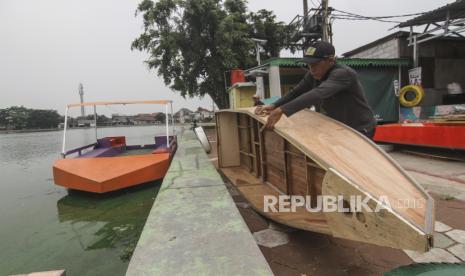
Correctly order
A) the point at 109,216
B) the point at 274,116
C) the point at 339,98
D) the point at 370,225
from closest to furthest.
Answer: the point at 370,225 → the point at 274,116 → the point at 339,98 → the point at 109,216

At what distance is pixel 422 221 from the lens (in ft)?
5.36

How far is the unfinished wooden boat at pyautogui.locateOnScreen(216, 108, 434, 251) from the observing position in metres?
1.67

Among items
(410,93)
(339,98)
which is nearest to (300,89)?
(339,98)

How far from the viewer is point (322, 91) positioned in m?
2.21

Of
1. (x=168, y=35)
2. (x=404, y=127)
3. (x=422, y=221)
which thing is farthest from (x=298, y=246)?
(x=168, y=35)

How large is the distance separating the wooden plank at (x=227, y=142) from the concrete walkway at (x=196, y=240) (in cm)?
A: 262

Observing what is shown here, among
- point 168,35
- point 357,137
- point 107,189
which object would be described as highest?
point 168,35

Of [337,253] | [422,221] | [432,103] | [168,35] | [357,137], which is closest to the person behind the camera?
[422,221]

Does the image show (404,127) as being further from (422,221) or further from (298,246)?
(422,221)

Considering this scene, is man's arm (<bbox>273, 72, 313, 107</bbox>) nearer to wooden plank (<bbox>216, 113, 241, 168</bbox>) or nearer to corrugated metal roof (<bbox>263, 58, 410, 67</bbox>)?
wooden plank (<bbox>216, 113, 241, 168</bbox>)

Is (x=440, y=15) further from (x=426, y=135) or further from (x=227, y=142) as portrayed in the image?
(x=227, y=142)

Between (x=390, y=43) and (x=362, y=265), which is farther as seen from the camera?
(x=390, y=43)

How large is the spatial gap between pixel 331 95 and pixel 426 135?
6077mm

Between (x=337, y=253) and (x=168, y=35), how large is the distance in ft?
58.5
